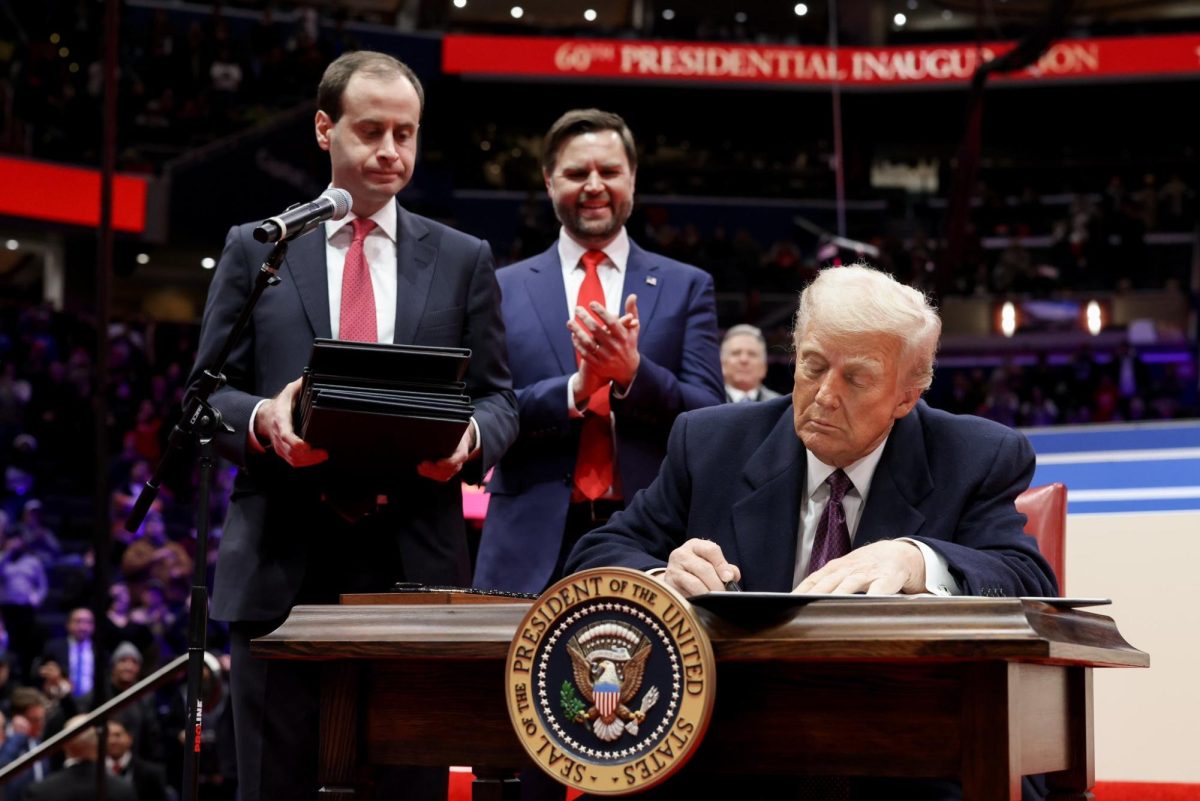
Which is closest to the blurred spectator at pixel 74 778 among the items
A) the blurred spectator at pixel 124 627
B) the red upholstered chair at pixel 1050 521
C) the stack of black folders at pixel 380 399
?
the blurred spectator at pixel 124 627

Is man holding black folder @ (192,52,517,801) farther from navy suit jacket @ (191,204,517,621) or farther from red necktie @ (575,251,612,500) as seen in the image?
red necktie @ (575,251,612,500)

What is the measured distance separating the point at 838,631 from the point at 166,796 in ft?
21.7

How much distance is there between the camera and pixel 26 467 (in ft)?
38.4

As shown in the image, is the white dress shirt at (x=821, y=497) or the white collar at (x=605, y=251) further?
the white collar at (x=605, y=251)

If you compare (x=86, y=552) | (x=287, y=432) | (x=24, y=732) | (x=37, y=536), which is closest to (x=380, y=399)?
(x=287, y=432)

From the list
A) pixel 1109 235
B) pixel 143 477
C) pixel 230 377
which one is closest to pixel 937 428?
pixel 230 377

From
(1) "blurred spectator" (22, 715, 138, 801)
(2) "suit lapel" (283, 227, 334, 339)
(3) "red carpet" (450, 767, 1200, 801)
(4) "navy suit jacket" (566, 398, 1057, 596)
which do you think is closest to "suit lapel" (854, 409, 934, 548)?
(4) "navy suit jacket" (566, 398, 1057, 596)

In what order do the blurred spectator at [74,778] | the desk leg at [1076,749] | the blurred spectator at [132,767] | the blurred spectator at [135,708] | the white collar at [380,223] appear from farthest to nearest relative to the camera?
the blurred spectator at [135,708] < the blurred spectator at [132,767] < the blurred spectator at [74,778] < the white collar at [380,223] < the desk leg at [1076,749]

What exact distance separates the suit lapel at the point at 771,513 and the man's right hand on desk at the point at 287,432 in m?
0.68

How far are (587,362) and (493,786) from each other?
1.22 metres

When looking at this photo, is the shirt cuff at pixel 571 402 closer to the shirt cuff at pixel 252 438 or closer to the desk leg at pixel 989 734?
the shirt cuff at pixel 252 438

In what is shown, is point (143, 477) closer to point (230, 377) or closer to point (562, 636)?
point (230, 377)

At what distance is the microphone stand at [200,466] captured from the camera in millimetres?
2264

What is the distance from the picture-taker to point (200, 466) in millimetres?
2291
